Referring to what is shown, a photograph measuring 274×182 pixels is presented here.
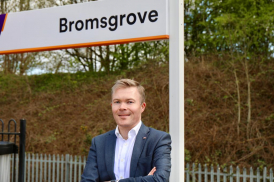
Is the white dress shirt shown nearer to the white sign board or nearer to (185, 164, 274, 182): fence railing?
the white sign board

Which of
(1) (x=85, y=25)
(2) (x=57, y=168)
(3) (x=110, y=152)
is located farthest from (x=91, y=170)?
(2) (x=57, y=168)

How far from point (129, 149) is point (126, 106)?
0.35 metres

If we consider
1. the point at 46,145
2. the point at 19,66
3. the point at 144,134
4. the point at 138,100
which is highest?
the point at 19,66

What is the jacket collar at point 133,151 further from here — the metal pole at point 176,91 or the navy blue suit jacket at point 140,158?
the metal pole at point 176,91

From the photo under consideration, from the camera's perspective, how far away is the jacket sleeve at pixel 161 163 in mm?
2285

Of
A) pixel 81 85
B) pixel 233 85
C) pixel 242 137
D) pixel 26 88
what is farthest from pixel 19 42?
pixel 26 88

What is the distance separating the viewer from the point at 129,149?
2.45m

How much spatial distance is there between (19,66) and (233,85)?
355 inches

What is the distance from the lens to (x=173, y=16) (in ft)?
12.1

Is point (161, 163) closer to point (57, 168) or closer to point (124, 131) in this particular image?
point (124, 131)

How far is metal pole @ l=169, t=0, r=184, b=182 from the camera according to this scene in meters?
3.53

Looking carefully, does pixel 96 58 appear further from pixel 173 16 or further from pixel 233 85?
pixel 173 16

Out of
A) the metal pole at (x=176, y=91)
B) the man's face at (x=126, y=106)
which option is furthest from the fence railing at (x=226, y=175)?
the man's face at (x=126, y=106)

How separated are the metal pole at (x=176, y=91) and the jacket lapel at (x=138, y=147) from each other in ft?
3.73
